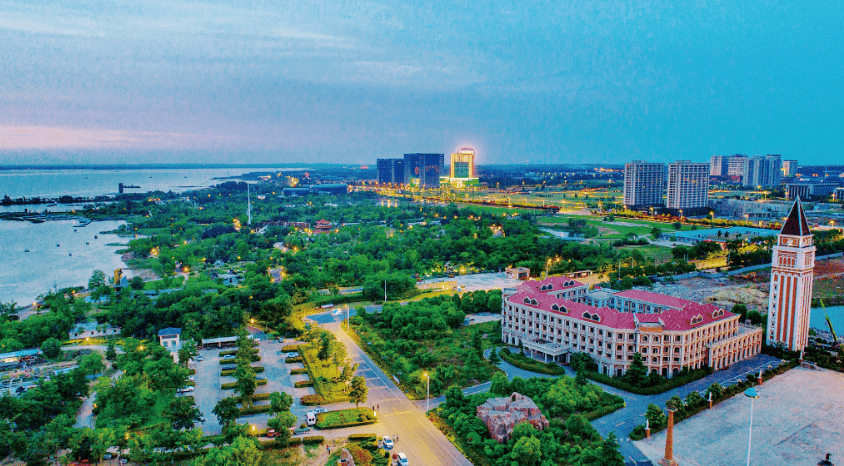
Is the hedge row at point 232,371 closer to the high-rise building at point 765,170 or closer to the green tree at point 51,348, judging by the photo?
the green tree at point 51,348

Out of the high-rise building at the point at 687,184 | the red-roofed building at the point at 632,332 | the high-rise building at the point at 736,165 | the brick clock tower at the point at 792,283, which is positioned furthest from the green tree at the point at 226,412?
the high-rise building at the point at 736,165

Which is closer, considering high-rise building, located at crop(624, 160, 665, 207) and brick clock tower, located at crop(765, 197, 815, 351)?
brick clock tower, located at crop(765, 197, 815, 351)

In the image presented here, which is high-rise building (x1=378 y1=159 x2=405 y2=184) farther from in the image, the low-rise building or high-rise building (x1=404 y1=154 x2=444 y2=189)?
the low-rise building

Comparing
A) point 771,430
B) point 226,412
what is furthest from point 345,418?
point 771,430

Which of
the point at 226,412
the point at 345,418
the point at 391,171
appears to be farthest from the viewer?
the point at 391,171

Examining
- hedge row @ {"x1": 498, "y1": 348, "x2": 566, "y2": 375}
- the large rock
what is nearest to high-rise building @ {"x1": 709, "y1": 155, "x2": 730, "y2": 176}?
hedge row @ {"x1": 498, "y1": 348, "x2": 566, "y2": 375}

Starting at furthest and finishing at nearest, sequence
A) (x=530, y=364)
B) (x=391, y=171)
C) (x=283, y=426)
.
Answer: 1. (x=391, y=171)
2. (x=530, y=364)
3. (x=283, y=426)

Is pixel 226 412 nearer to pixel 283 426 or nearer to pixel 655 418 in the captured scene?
pixel 283 426
